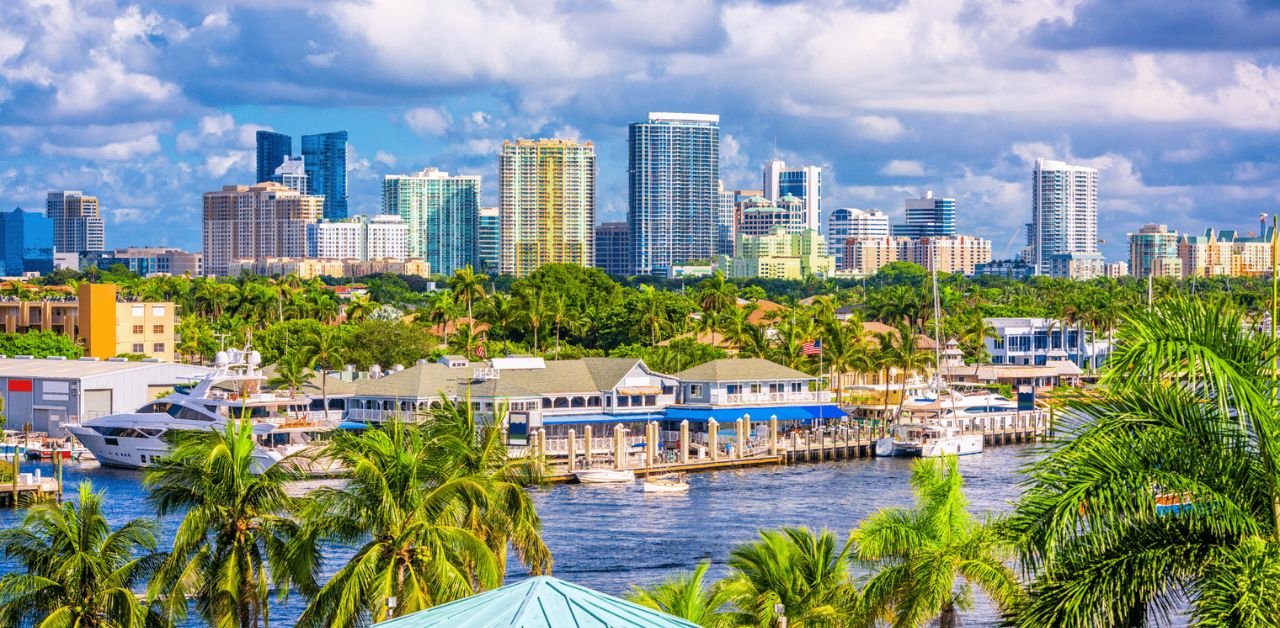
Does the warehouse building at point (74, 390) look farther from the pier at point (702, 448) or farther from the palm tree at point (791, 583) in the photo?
the palm tree at point (791, 583)

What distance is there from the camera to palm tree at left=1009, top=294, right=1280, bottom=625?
508 inches

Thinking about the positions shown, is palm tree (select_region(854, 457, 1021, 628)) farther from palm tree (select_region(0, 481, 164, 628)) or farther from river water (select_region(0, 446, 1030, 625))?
river water (select_region(0, 446, 1030, 625))

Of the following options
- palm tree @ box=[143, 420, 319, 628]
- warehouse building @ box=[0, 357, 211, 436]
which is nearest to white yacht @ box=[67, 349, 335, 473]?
warehouse building @ box=[0, 357, 211, 436]

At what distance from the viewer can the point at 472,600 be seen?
1292 centimetres

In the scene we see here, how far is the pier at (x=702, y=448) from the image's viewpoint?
77375 mm

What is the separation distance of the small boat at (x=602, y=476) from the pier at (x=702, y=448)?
552 mm

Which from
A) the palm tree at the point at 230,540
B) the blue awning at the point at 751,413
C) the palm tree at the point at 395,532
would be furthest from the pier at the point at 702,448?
the palm tree at the point at 395,532

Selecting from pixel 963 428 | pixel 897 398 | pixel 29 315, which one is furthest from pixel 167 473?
pixel 29 315

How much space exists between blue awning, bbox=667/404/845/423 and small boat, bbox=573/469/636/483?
951 cm

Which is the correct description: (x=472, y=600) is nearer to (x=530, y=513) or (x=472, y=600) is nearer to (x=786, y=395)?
(x=530, y=513)

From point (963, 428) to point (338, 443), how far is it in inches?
2984

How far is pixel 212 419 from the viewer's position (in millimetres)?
77625

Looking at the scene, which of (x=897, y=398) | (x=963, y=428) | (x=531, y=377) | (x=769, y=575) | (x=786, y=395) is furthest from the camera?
(x=897, y=398)

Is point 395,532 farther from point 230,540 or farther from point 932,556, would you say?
point 932,556
